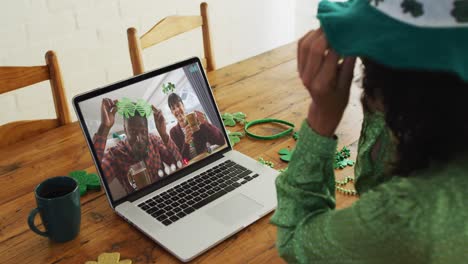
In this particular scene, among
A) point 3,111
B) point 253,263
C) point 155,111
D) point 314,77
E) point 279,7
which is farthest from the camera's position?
point 279,7

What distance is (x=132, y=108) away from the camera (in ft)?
3.72

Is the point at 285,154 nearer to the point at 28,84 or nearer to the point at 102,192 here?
the point at 102,192

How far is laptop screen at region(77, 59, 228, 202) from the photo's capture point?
1.08 m

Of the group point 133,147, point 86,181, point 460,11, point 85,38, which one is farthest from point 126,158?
point 85,38

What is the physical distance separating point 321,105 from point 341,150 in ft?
1.87

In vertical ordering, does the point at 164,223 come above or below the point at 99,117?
below

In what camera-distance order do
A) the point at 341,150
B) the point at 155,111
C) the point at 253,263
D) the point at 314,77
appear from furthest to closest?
the point at 341,150 < the point at 155,111 < the point at 253,263 < the point at 314,77

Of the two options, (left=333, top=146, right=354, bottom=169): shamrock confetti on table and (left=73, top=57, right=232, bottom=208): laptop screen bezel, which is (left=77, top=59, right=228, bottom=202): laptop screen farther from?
(left=333, top=146, right=354, bottom=169): shamrock confetti on table

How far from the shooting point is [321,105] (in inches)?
28.5

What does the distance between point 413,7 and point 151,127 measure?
73 centimetres

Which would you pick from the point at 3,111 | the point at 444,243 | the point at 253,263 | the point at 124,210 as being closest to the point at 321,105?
the point at 444,243

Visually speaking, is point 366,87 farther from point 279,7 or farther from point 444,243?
point 279,7

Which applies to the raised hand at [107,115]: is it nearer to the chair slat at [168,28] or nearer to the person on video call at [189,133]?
the person on video call at [189,133]

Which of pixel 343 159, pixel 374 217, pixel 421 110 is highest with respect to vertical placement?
pixel 421 110
